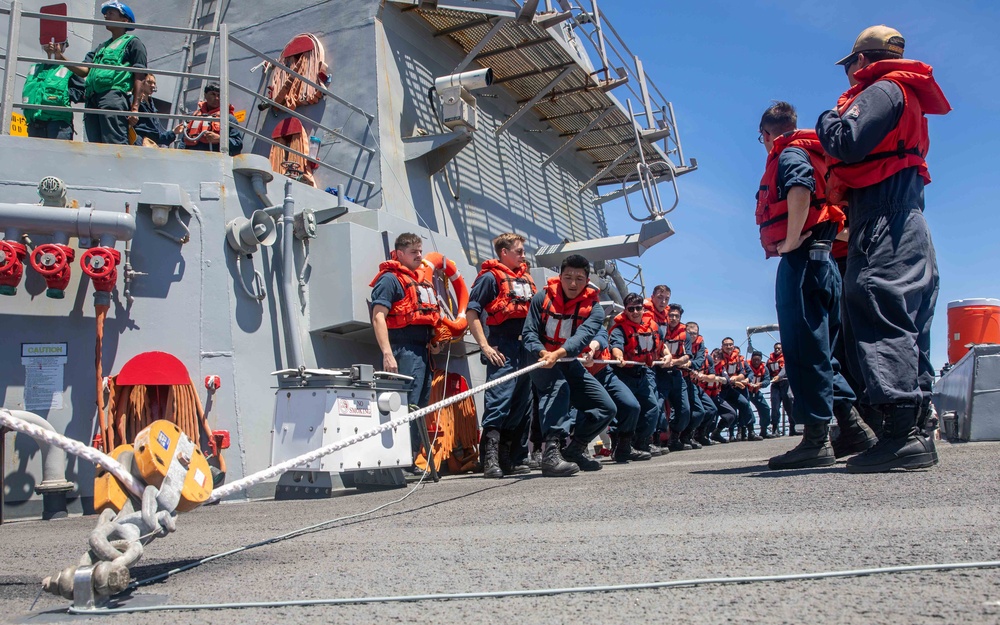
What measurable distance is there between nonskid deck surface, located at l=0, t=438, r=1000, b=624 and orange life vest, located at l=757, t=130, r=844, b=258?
3.98ft

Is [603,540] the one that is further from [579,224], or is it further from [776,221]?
[579,224]

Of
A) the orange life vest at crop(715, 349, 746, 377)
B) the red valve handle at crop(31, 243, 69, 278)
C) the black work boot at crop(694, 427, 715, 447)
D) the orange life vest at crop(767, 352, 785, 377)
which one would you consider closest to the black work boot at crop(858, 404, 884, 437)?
the red valve handle at crop(31, 243, 69, 278)

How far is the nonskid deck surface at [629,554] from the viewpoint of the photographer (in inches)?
61.7

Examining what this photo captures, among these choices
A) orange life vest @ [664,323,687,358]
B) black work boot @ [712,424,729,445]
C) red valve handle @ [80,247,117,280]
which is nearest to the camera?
red valve handle @ [80,247,117,280]

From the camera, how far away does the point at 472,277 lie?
29.3 feet

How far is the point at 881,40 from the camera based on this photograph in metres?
3.61

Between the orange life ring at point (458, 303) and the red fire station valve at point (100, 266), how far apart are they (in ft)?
7.89

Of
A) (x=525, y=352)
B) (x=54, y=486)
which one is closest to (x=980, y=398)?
(x=525, y=352)

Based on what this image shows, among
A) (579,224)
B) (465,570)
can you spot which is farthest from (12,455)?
(579,224)

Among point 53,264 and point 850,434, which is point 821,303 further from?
point 53,264

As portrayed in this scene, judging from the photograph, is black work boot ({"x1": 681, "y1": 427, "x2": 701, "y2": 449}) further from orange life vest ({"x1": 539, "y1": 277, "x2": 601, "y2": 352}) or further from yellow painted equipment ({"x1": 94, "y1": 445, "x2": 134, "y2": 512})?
yellow painted equipment ({"x1": 94, "y1": 445, "x2": 134, "y2": 512})

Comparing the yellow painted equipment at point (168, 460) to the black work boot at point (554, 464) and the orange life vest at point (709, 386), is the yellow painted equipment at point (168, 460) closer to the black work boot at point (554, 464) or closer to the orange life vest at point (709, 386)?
the black work boot at point (554, 464)

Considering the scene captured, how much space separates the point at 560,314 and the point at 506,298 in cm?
66

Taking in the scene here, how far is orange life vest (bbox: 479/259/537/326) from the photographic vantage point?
6.31 meters
